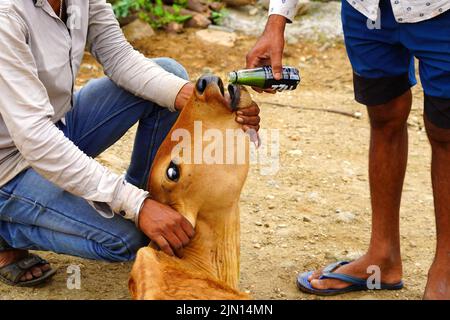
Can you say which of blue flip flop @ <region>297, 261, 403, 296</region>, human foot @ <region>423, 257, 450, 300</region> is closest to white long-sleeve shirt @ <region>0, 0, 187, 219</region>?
Answer: blue flip flop @ <region>297, 261, 403, 296</region>

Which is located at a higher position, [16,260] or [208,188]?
[208,188]

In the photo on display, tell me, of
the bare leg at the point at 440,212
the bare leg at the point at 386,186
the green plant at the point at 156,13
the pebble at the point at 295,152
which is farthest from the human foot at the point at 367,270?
the green plant at the point at 156,13

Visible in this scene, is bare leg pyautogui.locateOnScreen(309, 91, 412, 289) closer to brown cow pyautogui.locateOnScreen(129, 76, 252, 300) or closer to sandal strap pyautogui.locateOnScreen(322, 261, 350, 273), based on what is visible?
sandal strap pyautogui.locateOnScreen(322, 261, 350, 273)

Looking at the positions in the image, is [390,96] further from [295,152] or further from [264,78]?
[295,152]

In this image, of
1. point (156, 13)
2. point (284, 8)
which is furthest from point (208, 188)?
point (156, 13)

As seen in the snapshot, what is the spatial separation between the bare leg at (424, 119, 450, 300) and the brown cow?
2.64ft

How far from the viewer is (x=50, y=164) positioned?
9.95 ft

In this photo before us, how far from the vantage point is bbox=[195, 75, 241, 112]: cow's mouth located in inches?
113

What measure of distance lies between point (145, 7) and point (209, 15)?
0.70m

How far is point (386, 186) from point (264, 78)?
86 centimetres

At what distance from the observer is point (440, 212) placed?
10.5 ft
